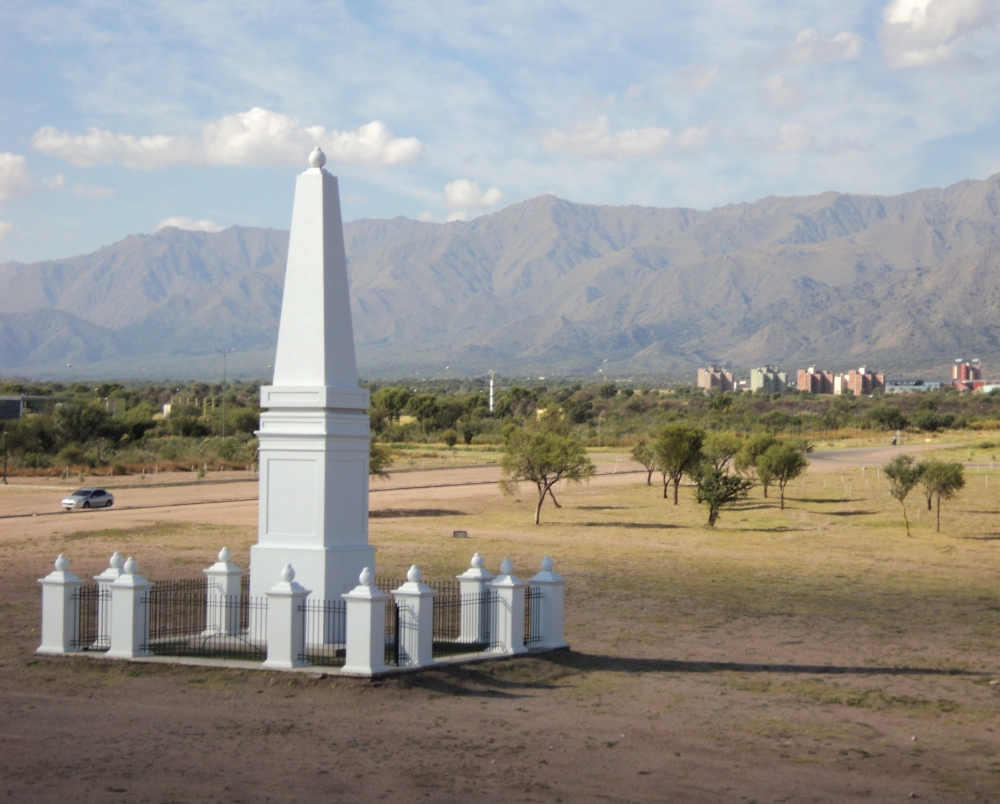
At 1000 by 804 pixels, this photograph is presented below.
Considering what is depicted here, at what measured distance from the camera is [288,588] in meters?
13.3

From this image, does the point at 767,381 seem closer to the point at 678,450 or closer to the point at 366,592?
the point at 678,450

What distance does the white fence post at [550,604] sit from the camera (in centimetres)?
1526

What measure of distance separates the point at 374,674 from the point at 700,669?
4.40 meters

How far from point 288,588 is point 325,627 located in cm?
127

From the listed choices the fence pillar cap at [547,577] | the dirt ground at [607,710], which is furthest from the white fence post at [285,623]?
the fence pillar cap at [547,577]

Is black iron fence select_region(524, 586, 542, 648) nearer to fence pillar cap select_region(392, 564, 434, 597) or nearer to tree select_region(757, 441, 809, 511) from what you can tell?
fence pillar cap select_region(392, 564, 434, 597)

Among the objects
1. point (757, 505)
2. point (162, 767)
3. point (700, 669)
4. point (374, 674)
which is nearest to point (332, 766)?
point (162, 767)

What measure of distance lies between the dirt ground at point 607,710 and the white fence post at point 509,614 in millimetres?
267

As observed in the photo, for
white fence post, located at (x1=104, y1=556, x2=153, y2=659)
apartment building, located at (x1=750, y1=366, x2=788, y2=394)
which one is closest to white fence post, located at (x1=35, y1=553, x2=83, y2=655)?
white fence post, located at (x1=104, y1=556, x2=153, y2=659)

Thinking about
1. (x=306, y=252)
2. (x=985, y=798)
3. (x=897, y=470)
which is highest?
(x=306, y=252)

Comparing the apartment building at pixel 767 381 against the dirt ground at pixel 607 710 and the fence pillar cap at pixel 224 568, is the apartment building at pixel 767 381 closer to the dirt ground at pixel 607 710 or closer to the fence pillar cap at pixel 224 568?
the dirt ground at pixel 607 710

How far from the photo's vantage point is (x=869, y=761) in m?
11.0

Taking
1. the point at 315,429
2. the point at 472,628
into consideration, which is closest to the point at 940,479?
the point at 472,628

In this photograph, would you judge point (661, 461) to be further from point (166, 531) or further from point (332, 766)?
point (332, 766)
